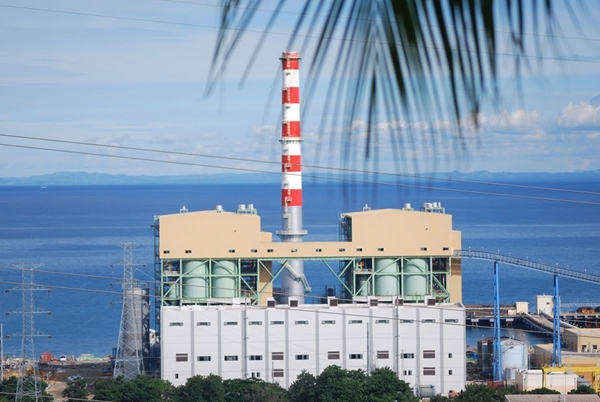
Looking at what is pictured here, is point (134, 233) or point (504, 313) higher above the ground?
point (134, 233)

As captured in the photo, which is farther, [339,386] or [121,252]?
[121,252]

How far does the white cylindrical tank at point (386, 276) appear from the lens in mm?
14594

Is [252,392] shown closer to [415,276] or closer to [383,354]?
[383,354]

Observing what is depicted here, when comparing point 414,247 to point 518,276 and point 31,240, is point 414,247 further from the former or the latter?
point 31,240

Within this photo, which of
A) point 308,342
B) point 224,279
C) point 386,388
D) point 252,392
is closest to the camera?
point 386,388

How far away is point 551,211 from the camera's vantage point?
60.6 metres

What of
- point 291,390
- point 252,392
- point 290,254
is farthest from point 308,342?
point 252,392

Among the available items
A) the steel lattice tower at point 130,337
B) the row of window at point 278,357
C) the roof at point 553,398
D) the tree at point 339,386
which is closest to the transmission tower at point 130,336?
the steel lattice tower at point 130,337

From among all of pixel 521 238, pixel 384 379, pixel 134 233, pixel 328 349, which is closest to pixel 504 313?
pixel 328 349

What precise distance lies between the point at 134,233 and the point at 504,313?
20.7 meters

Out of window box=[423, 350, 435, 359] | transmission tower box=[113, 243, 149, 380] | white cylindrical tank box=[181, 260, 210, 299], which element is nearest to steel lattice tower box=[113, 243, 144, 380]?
transmission tower box=[113, 243, 149, 380]

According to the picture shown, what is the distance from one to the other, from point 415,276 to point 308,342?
90.6 inches

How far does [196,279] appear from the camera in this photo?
46.9 feet

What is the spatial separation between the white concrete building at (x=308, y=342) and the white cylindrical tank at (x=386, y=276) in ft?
4.35
